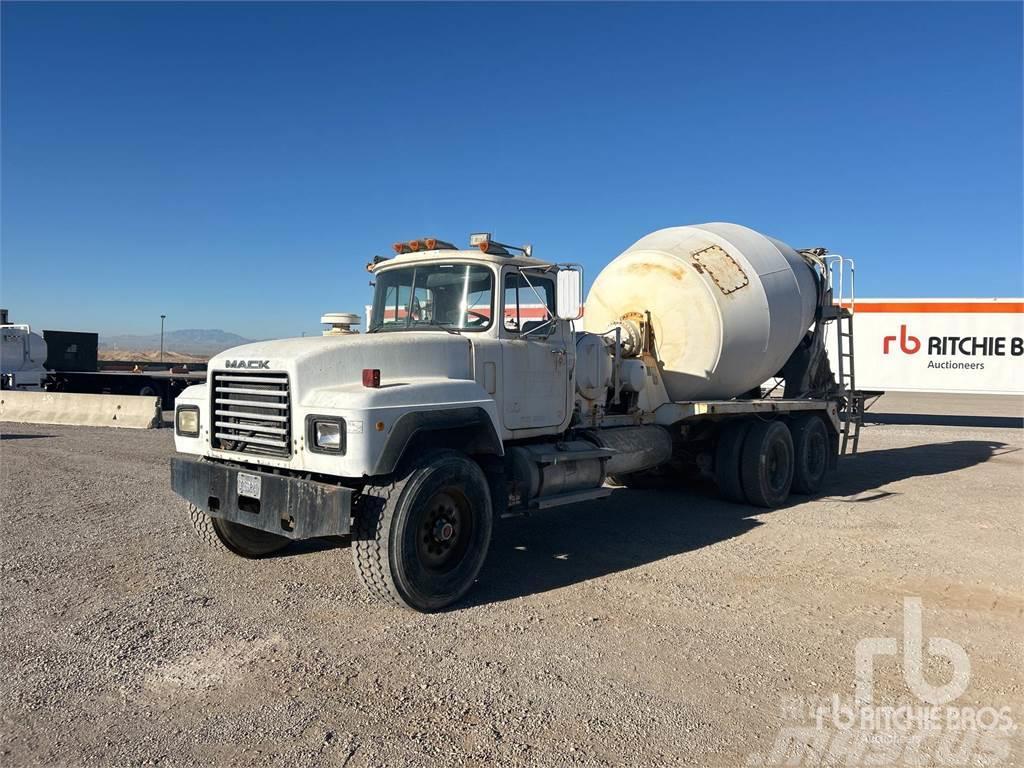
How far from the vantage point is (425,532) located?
17.2ft

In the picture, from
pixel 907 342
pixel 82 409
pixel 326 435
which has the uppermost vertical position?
pixel 907 342

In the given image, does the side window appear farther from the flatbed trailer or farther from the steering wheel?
the flatbed trailer

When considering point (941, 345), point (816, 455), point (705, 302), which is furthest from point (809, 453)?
point (941, 345)

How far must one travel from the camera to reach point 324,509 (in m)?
4.84

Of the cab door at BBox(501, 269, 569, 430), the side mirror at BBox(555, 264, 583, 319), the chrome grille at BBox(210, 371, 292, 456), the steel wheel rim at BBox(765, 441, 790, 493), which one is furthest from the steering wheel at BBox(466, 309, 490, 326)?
the steel wheel rim at BBox(765, 441, 790, 493)

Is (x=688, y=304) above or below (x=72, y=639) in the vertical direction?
above

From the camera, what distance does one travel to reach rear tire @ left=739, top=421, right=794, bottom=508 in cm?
910

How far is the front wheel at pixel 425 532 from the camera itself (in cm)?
494

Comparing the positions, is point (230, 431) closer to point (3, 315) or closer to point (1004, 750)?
point (1004, 750)

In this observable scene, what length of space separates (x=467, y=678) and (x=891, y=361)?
1971cm

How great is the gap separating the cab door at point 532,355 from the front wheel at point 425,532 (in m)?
1.00

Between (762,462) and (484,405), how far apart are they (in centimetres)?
487

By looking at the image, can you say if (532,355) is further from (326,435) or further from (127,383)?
(127,383)

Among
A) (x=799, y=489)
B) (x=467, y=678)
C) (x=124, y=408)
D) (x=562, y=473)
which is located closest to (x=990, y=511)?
(x=799, y=489)
